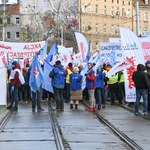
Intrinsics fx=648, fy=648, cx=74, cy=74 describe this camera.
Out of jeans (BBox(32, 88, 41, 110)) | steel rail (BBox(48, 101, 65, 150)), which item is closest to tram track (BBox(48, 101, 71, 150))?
steel rail (BBox(48, 101, 65, 150))

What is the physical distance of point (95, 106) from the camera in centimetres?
2441

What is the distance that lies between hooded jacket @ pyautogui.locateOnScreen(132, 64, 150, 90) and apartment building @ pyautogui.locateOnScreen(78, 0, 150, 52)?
92556 millimetres

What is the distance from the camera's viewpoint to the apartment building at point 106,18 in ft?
378

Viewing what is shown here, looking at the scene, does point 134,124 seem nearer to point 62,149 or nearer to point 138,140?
point 138,140

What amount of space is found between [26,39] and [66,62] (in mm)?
52727

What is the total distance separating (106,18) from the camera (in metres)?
120

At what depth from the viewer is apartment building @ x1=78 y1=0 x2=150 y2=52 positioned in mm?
115113

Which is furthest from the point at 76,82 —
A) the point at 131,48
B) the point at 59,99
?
the point at 131,48

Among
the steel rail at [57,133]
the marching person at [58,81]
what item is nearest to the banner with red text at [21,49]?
the marching person at [58,81]

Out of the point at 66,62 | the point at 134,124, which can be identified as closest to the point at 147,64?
the point at 134,124

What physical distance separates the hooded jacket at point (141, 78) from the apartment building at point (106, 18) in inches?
3644

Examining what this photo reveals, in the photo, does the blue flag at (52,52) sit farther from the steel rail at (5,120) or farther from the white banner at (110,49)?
the steel rail at (5,120)

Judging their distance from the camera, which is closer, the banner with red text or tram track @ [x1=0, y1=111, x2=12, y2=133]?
tram track @ [x1=0, y1=111, x2=12, y2=133]

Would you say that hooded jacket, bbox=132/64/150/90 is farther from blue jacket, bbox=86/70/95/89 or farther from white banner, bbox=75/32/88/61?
white banner, bbox=75/32/88/61
